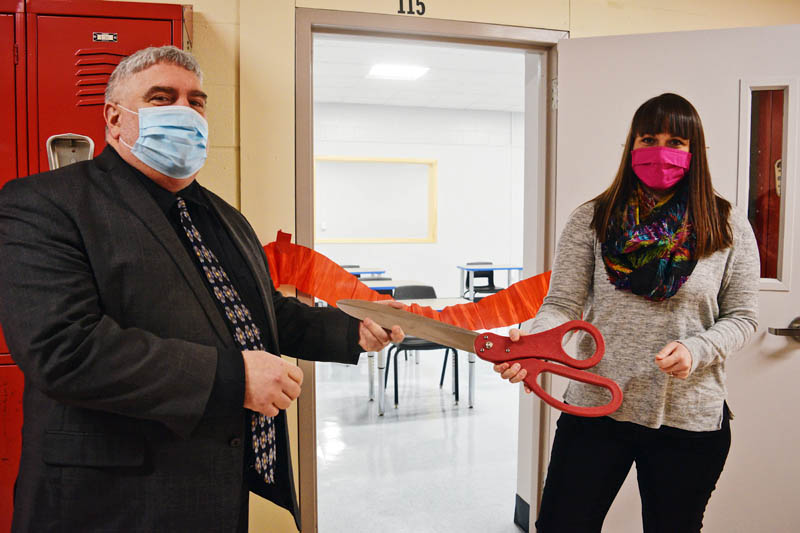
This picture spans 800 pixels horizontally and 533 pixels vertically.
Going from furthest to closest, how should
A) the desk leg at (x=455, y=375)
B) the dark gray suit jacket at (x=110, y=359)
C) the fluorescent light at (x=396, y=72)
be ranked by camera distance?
the fluorescent light at (x=396, y=72), the desk leg at (x=455, y=375), the dark gray suit jacket at (x=110, y=359)

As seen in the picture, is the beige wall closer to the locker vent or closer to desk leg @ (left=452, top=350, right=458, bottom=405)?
the locker vent

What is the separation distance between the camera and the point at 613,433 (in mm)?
1396

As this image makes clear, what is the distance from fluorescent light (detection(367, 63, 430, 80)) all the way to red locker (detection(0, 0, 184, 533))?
15.0ft

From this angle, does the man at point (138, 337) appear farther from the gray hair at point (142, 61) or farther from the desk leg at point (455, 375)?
the desk leg at point (455, 375)

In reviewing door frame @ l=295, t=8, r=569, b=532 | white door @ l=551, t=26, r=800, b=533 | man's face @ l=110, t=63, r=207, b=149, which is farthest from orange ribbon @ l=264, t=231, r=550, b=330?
man's face @ l=110, t=63, r=207, b=149

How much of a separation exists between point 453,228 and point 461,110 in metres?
1.75

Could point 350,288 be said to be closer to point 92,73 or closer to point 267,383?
point 92,73

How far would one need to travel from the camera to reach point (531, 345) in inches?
46.1

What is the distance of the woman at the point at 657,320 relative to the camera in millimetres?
1354

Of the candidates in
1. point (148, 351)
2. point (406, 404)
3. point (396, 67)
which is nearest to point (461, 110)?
point (396, 67)

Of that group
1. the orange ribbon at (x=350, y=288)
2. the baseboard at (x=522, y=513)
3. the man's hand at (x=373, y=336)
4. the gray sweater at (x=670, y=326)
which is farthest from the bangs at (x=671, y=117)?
the baseboard at (x=522, y=513)

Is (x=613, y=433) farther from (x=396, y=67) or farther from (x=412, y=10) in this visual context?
(x=396, y=67)

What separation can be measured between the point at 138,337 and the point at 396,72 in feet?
19.4

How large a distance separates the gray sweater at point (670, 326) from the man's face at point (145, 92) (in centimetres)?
98
